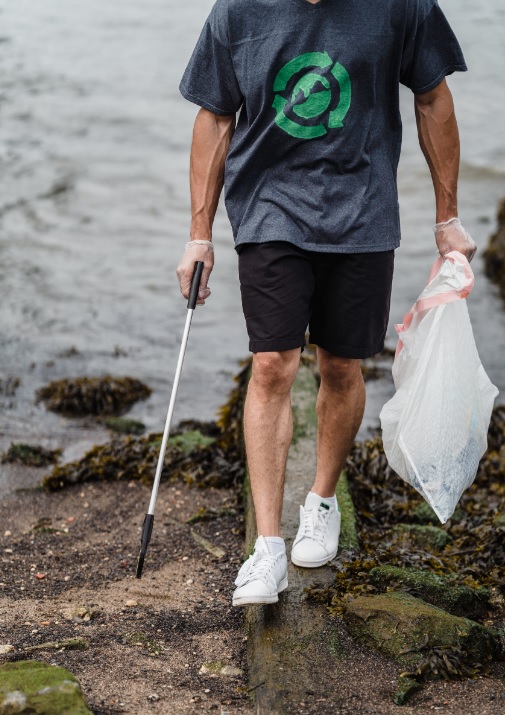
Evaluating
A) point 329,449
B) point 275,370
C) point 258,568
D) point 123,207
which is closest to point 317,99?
point 275,370

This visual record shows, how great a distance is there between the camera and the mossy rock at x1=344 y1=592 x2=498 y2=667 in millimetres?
3412

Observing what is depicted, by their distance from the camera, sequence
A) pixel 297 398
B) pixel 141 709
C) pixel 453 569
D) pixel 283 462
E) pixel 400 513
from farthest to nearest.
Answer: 1. pixel 297 398
2. pixel 400 513
3. pixel 453 569
4. pixel 283 462
5. pixel 141 709

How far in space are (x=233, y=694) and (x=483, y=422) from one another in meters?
1.39

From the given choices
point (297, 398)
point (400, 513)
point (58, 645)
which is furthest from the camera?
point (297, 398)

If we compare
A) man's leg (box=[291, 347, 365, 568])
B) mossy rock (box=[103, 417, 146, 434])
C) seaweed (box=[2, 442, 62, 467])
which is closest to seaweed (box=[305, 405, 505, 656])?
man's leg (box=[291, 347, 365, 568])

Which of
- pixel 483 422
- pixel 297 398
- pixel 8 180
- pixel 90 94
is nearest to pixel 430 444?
pixel 483 422

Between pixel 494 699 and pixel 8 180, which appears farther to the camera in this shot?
pixel 8 180

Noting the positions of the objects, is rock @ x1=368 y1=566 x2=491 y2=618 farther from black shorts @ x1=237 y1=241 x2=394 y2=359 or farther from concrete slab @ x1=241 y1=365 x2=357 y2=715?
black shorts @ x1=237 y1=241 x2=394 y2=359

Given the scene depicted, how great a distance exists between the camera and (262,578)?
3516 millimetres

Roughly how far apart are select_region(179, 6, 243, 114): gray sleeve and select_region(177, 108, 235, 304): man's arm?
6 cm

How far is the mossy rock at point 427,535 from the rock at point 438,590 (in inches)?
28.3

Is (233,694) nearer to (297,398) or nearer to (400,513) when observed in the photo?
(400,513)

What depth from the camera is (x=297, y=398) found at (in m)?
5.73

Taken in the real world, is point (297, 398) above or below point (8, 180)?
above
